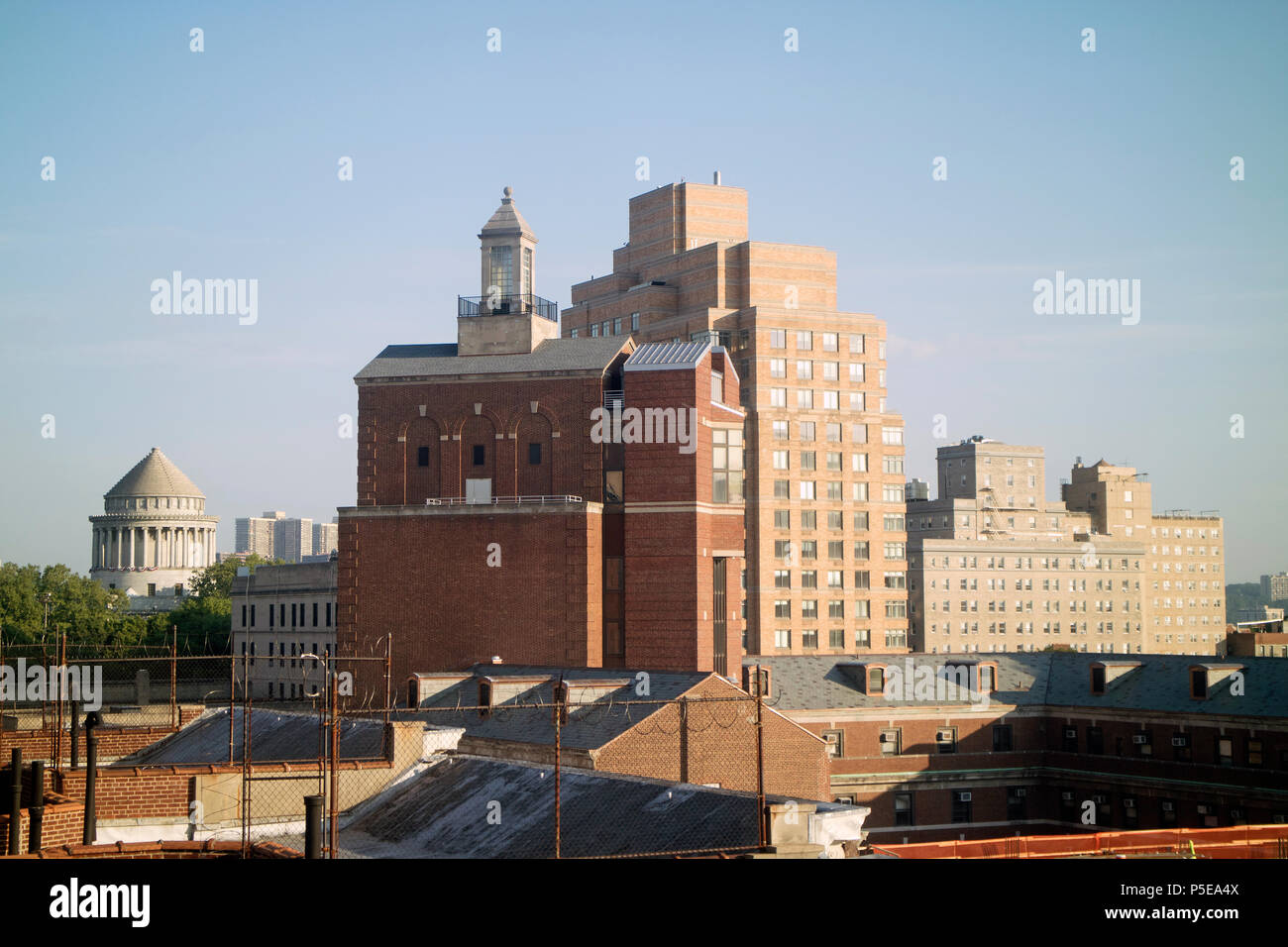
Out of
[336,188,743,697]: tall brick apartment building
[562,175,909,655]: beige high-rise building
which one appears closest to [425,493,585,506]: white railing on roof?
[336,188,743,697]: tall brick apartment building

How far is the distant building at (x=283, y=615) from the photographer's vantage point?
357ft

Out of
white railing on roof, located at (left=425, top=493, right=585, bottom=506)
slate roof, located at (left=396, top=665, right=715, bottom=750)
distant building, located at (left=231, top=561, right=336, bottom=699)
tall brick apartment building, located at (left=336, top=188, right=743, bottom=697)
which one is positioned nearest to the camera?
slate roof, located at (left=396, top=665, right=715, bottom=750)

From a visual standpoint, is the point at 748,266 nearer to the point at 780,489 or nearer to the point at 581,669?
the point at 780,489

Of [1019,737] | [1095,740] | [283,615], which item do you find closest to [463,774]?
[1095,740]

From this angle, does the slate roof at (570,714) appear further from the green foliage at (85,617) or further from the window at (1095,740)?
the green foliage at (85,617)

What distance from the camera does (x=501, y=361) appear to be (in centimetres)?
6400

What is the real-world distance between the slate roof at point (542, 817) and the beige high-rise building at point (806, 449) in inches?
3253

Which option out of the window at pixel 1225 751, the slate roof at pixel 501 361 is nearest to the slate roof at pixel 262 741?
the slate roof at pixel 501 361

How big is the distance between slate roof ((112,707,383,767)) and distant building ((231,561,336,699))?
59.6 m

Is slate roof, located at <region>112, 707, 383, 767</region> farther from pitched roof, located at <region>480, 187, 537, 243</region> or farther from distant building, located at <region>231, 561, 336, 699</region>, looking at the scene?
distant building, located at <region>231, 561, 336, 699</region>

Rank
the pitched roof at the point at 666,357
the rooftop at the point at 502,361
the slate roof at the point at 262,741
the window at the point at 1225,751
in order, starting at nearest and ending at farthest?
the slate roof at the point at 262,741 < the pitched roof at the point at 666,357 < the rooftop at the point at 502,361 < the window at the point at 1225,751

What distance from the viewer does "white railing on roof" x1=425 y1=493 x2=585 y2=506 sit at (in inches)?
2405
